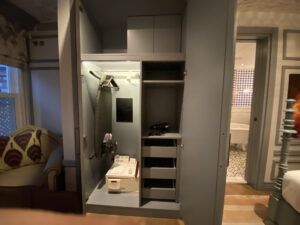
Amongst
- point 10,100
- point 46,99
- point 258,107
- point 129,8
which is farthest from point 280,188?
point 10,100

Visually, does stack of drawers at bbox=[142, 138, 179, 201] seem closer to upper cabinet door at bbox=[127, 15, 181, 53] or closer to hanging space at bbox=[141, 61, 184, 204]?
hanging space at bbox=[141, 61, 184, 204]

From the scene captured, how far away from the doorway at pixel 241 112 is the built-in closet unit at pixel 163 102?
157 centimetres

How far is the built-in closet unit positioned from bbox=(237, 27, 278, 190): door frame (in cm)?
127

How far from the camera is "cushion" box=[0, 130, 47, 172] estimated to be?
163 centimetres

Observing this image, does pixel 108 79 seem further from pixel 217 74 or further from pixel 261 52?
pixel 261 52

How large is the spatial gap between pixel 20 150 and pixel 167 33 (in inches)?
91.4

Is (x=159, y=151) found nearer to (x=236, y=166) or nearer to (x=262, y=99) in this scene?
(x=262, y=99)

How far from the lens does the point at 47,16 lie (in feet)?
6.56

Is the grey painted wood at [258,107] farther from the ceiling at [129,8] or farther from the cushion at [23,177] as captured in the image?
the cushion at [23,177]

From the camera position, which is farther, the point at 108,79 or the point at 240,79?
the point at 240,79

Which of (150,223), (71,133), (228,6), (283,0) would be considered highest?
(283,0)

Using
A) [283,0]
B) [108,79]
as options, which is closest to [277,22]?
[283,0]

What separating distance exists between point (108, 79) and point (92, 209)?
148 centimetres

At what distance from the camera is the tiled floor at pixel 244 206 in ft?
5.08
